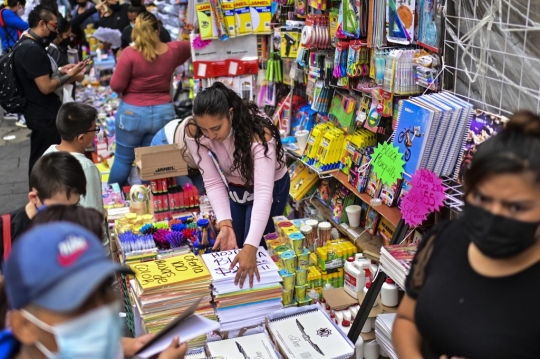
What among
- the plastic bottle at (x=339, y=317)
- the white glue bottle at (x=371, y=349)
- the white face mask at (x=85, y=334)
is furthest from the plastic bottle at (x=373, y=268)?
the white face mask at (x=85, y=334)

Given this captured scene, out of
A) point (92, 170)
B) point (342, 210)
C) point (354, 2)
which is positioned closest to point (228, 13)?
point (354, 2)

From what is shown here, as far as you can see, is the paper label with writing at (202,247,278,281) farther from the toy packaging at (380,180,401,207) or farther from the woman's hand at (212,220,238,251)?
the toy packaging at (380,180,401,207)

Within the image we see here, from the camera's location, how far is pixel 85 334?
4.09 ft

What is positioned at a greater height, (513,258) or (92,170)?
(513,258)

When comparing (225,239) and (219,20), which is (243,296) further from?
(219,20)

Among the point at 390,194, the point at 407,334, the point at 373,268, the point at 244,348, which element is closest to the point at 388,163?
the point at 390,194

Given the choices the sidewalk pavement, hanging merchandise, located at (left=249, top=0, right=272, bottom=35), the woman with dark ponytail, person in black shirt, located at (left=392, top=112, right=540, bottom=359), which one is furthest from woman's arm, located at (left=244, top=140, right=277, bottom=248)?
the sidewalk pavement

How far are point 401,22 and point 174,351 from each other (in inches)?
96.0

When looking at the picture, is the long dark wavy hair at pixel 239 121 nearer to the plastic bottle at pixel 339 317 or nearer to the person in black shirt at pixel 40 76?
the plastic bottle at pixel 339 317

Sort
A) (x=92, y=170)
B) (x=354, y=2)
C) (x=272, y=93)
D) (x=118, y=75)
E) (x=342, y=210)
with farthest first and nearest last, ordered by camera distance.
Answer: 1. (x=272, y=93)
2. (x=118, y=75)
3. (x=342, y=210)
4. (x=354, y=2)
5. (x=92, y=170)

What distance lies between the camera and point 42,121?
531 centimetres

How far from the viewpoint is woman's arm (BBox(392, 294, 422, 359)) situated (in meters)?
1.77

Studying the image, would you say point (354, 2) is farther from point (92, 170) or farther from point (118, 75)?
point (118, 75)

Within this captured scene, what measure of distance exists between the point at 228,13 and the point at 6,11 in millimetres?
4364
